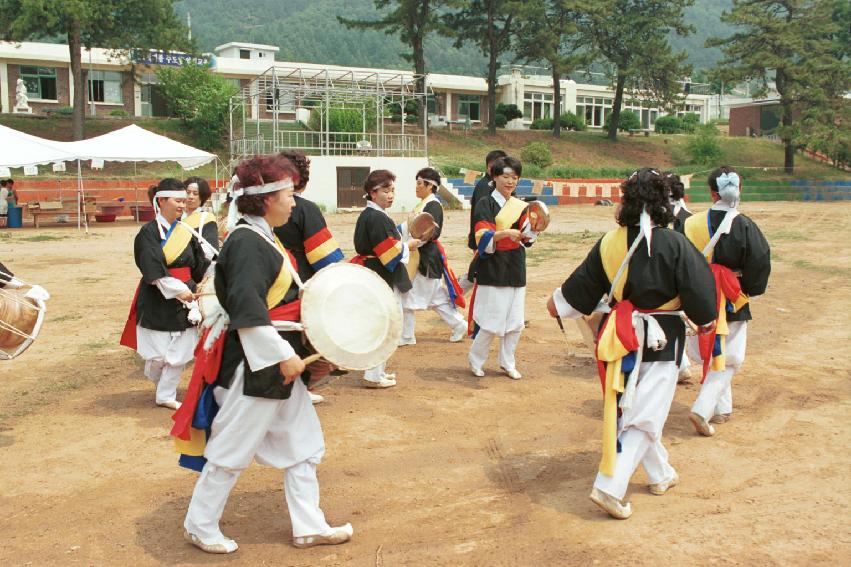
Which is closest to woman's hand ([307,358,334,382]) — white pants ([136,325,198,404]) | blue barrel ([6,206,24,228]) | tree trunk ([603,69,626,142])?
white pants ([136,325,198,404])

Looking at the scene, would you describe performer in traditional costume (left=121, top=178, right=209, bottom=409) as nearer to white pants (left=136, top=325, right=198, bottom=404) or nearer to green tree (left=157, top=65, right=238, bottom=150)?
white pants (left=136, top=325, right=198, bottom=404)

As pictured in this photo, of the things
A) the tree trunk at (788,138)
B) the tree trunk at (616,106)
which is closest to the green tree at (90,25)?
the tree trunk at (616,106)

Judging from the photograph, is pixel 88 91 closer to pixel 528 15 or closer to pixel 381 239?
pixel 528 15

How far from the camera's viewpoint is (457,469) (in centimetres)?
518

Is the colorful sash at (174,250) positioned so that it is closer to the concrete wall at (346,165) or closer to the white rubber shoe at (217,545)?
the white rubber shoe at (217,545)

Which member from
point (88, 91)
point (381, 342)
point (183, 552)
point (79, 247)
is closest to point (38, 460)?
point (183, 552)

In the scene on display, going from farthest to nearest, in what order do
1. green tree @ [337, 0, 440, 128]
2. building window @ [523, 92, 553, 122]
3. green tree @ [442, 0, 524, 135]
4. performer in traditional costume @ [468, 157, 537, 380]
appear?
building window @ [523, 92, 553, 122], green tree @ [442, 0, 524, 135], green tree @ [337, 0, 440, 128], performer in traditional costume @ [468, 157, 537, 380]

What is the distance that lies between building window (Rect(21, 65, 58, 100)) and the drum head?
4440 cm

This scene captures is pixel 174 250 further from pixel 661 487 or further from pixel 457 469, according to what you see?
pixel 661 487

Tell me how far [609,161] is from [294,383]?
139 feet

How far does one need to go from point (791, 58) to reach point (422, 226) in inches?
1492

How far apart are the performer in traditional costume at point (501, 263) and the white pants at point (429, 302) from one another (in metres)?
1.32

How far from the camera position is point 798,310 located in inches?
408

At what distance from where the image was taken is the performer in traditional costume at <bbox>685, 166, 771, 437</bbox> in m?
5.78
